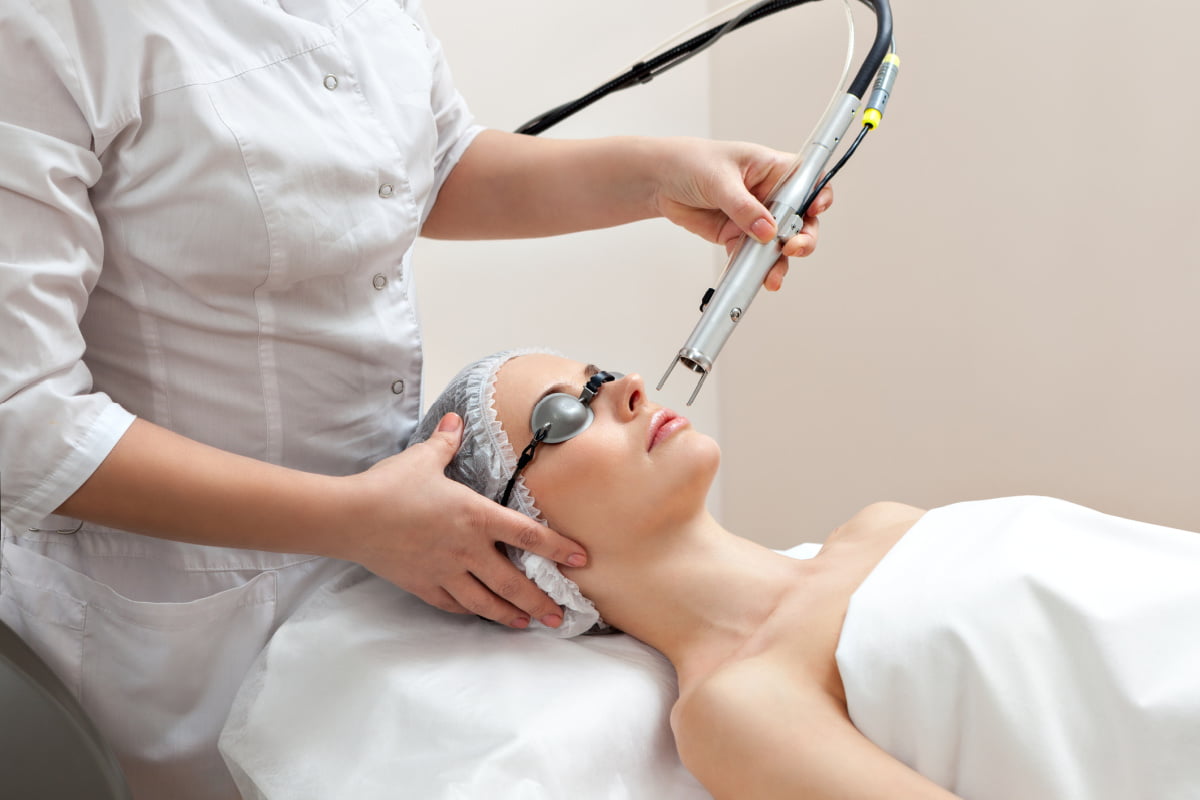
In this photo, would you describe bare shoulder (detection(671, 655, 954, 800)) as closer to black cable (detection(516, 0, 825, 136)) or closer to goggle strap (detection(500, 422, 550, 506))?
goggle strap (detection(500, 422, 550, 506))

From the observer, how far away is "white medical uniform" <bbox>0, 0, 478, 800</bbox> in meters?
0.98

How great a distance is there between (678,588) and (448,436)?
1.14ft

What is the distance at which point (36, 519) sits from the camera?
0.98m

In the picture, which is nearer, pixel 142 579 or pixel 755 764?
pixel 755 764

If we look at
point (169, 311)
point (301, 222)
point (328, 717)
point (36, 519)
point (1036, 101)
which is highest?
point (1036, 101)

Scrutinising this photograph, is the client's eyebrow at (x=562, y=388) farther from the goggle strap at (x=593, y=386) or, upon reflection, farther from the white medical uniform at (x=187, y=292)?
the white medical uniform at (x=187, y=292)

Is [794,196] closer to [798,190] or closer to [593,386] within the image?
[798,190]

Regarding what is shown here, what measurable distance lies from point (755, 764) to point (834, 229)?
177 cm

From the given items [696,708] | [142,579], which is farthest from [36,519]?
[696,708]

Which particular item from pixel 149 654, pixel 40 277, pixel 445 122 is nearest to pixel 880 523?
pixel 445 122

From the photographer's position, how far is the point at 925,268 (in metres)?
2.40

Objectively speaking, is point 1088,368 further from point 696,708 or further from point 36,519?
point 36,519

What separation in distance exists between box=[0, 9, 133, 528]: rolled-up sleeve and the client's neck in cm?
61

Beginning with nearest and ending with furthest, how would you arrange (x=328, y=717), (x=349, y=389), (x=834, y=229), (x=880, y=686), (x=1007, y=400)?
(x=880, y=686) < (x=328, y=717) < (x=349, y=389) < (x=1007, y=400) < (x=834, y=229)
